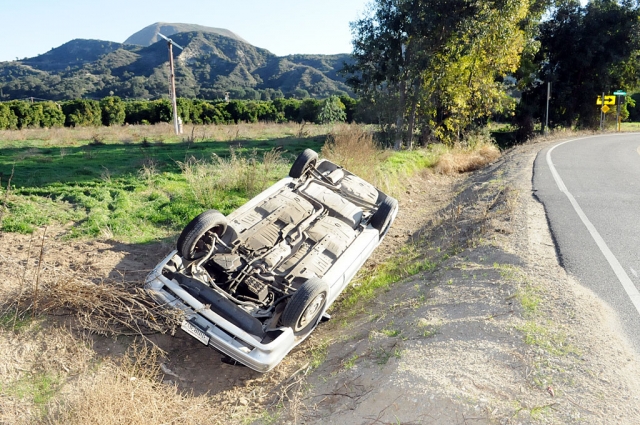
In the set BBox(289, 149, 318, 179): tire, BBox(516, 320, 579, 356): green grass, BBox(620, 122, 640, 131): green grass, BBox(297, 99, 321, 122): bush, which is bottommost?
BBox(516, 320, 579, 356): green grass

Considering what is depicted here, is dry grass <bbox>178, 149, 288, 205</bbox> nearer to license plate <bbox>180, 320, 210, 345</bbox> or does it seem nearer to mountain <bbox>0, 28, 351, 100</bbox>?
license plate <bbox>180, 320, 210, 345</bbox>

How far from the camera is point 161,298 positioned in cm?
502

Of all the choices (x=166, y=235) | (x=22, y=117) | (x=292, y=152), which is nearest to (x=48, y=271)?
(x=166, y=235)

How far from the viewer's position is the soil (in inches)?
141

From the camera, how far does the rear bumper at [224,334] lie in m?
4.52

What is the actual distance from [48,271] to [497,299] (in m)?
5.05

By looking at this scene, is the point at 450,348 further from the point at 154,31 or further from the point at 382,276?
the point at 154,31

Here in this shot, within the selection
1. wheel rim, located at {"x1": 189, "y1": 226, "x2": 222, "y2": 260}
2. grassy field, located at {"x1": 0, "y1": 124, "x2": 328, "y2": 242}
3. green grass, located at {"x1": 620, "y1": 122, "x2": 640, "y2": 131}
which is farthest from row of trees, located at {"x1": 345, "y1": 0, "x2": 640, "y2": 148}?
wheel rim, located at {"x1": 189, "y1": 226, "x2": 222, "y2": 260}

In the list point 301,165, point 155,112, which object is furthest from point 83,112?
point 301,165

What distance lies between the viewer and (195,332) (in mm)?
4719

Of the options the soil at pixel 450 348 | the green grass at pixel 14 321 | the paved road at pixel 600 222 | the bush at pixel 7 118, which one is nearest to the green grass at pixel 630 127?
the paved road at pixel 600 222

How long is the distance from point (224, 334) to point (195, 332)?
0.28m

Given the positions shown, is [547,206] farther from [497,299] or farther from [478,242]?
[497,299]

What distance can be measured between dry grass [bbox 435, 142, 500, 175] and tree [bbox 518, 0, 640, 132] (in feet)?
38.3
